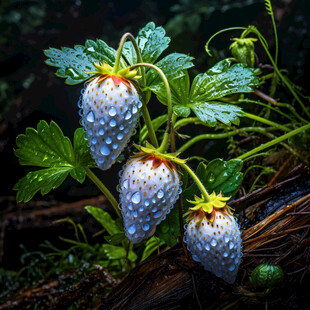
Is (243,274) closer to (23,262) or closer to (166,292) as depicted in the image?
(166,292)

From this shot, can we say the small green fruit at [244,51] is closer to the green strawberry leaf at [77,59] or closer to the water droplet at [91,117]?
the green strawberry leaf at [77,59]

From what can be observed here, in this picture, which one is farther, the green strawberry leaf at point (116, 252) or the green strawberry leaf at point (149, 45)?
the green strawberry leaf at point (116, 252)

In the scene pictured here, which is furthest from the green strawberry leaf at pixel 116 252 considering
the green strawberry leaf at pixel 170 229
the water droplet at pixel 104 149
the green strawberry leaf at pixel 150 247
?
the water droplet at pixel 104 149

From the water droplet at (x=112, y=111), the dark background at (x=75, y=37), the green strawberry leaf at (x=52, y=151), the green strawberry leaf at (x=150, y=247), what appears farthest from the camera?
the dark background at (x=75, y=37)

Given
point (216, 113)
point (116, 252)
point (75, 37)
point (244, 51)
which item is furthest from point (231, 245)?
point (75, 37)

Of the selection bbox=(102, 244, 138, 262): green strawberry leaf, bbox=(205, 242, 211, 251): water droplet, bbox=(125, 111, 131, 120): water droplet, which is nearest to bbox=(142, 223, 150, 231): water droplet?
bbox=(205, 242, 211, 251): water droplet

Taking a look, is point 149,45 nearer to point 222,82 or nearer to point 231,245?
point 222,82
